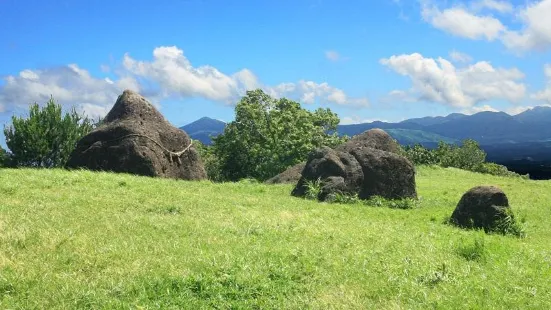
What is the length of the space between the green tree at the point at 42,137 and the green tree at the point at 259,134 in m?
18.5

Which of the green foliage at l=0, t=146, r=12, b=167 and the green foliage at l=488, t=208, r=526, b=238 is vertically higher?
the green foliage at l=0, t=146, r=12, b=167

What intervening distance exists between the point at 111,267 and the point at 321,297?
14.7 feet

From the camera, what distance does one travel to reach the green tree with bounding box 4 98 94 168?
161ft

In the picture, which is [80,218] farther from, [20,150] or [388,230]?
[20,150]

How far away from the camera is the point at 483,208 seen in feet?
67.1

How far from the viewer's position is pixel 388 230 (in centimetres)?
1712

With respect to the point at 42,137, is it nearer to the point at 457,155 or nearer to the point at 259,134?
the point at 259,134

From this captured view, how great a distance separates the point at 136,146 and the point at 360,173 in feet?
44.8

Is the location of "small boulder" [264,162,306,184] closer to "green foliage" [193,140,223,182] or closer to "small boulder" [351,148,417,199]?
"small boulder" [351,148,417,199]

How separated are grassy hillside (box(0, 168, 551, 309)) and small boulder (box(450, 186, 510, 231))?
5.45 feet

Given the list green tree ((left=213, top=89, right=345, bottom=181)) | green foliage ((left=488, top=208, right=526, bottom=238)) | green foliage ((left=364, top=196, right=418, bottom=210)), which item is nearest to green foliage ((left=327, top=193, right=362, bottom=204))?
green foliage ((left=364, top=196, right=418, bottom=210))

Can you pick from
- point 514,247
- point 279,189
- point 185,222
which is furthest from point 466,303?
point 279,189

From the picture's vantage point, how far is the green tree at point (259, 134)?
195 ft

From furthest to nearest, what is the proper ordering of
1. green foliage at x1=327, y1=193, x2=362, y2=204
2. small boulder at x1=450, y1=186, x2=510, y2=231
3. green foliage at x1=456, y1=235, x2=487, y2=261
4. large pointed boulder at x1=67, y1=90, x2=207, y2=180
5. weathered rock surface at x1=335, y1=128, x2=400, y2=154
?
weathered rock surface at x1=335, y1=128, x2=400, y2=154
large pointed boulder at x1=67, y1=90, x2=207, y2=180
green foliage at x1=327, y1=193, x2=362, y2=204
small boulder at x1=450, y1=186, x2=510, y2=231
green foliage at x1=456, y1=235, x2=487, y2=261
